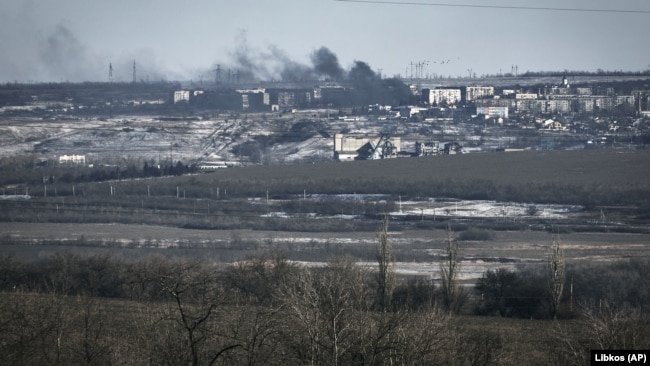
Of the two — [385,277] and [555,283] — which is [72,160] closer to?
[385,277]

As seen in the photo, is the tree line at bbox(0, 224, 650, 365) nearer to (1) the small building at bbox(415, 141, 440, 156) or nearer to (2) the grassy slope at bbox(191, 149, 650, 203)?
(2) the grassy slope at bbox(191, 149, 650, 203)

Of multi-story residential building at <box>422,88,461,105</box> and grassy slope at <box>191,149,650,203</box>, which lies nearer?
grassy slope at <box>191,149,650,203</box>

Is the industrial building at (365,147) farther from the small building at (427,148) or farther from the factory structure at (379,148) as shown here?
the small building at (427,148)

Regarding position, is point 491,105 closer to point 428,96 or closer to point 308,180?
point 428,96

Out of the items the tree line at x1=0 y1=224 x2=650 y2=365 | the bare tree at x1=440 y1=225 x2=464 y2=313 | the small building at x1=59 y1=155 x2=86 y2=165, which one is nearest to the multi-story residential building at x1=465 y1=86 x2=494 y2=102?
the small building at x1=59 y1=155 x2=86 y2=165

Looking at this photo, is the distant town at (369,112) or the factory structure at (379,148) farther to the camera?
the distant town at (369,112)

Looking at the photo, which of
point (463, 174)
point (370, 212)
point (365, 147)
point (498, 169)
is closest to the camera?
point (370, 212)

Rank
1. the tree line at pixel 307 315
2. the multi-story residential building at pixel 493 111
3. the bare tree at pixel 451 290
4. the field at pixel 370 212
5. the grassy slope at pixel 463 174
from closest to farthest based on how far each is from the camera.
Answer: the tree line at pixel 307 315 < the bare tree at pixel 451 290 < the field at pixel 370 212 < the grassy slope at pixel 463 174 < the multi-story residential building at pixel 493 111

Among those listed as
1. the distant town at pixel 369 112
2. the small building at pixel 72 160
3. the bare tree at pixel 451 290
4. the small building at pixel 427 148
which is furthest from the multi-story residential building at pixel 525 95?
the bare tree at pixel 451 290

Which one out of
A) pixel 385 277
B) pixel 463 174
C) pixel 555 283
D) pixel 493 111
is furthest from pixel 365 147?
pixel 555 283

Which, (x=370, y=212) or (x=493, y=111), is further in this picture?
(x=493, y=111)

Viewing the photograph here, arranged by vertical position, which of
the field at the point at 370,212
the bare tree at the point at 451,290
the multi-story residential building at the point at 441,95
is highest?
the multi-story residential building at the point at 441,95
